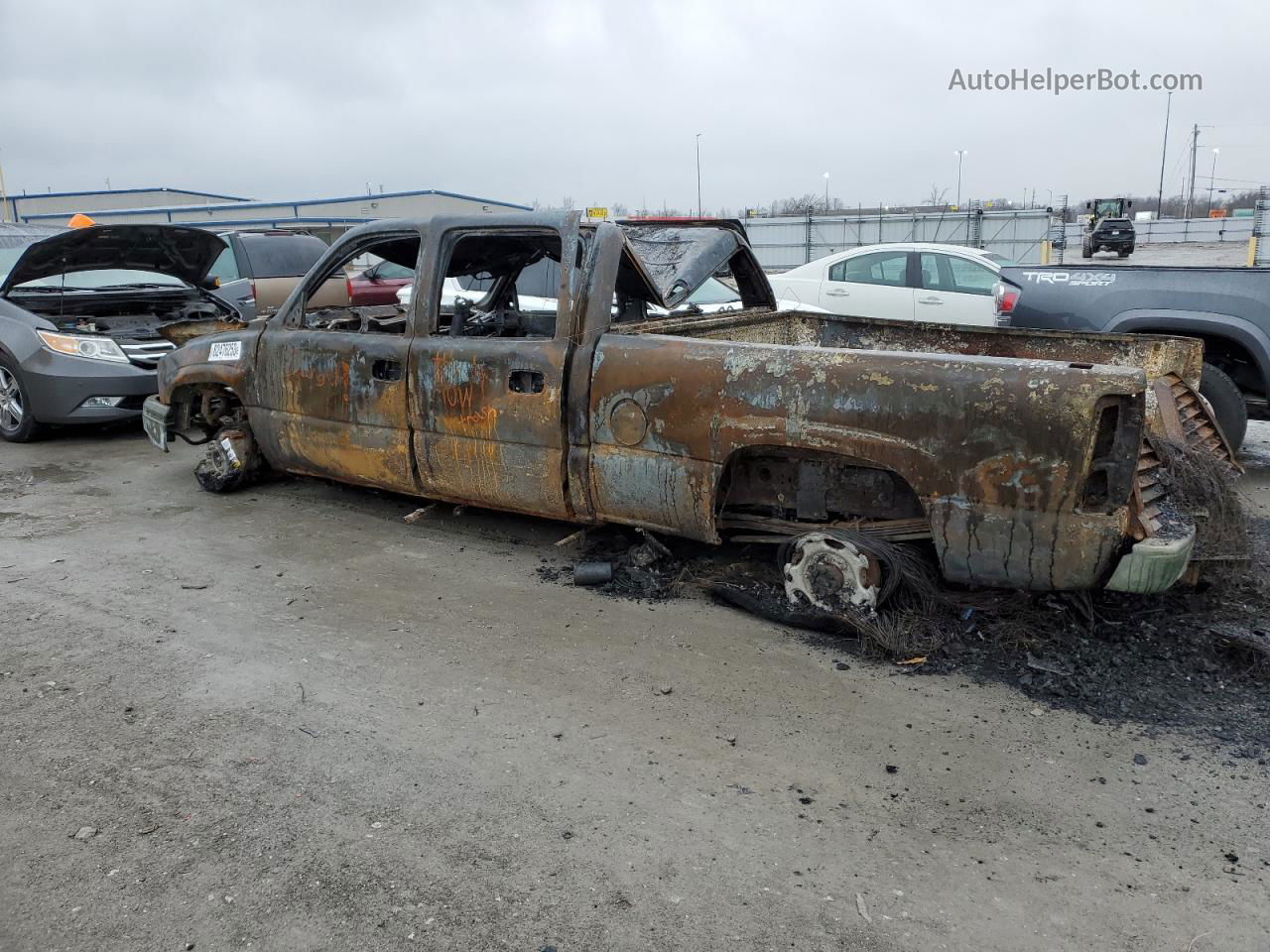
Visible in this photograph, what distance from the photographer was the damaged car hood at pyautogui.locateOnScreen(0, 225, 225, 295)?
7637 mm

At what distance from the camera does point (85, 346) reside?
7574 mm

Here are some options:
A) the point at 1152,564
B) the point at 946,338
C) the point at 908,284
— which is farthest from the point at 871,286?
the point at 1152,564

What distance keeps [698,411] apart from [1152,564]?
6.04 ft

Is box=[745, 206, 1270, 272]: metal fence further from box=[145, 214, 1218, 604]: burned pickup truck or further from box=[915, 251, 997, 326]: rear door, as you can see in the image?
box=[145, 214, 1218, 604]: burned pickup truck

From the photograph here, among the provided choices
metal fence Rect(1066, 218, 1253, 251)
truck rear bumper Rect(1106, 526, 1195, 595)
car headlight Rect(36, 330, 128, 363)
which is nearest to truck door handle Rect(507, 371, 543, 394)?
truck rear bumper Rect(1106, 526, 1195, 595)

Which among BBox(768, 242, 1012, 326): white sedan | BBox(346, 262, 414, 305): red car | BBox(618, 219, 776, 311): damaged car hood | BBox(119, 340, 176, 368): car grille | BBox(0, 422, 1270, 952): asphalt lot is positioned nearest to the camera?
BBox(0, 422, 1270, 952): asphalt lot

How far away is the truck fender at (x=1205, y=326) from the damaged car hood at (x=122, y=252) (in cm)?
758

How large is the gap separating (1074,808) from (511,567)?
113 inches

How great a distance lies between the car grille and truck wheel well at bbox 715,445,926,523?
19.1 feet

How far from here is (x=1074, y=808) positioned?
2.75 metres

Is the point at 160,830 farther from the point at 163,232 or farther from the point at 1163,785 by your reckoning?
the point at 163,232

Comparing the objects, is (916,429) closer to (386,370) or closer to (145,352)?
(386,370)

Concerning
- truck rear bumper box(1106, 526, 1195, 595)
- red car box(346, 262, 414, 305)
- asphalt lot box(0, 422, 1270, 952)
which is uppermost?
red car box(346, 262, 414, 305)

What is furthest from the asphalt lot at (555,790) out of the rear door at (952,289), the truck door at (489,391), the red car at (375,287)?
the red car at (375,287)
